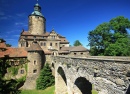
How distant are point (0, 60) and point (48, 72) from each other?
76.6 ft

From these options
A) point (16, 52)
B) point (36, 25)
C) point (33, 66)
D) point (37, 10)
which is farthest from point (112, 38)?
point (37, 10)

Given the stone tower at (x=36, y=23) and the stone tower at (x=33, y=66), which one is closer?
the stone tower at (x=33, y=66)

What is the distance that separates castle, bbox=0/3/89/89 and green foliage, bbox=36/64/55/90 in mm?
1106

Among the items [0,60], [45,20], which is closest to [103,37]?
[0,60]

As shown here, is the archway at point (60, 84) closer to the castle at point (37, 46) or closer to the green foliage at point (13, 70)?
the castle at point (37, 46)

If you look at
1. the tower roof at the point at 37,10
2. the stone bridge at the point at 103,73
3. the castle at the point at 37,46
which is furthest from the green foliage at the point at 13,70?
the tower roof at the point at 37,10

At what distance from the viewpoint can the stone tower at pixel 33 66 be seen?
26.4 metres

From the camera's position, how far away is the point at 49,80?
27.6m

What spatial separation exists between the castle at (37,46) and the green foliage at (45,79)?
1.11m

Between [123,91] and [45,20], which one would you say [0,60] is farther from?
[45,20]

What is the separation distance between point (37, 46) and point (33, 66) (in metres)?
5.24

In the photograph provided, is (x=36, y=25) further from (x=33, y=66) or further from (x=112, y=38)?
(x=112, y=38)

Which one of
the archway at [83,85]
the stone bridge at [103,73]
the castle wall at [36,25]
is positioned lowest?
the archway at [83,85]

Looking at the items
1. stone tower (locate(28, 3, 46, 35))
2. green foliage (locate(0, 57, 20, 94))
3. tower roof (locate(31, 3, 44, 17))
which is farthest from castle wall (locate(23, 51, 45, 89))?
tower roof (locate(31, 3, 44, 17))
